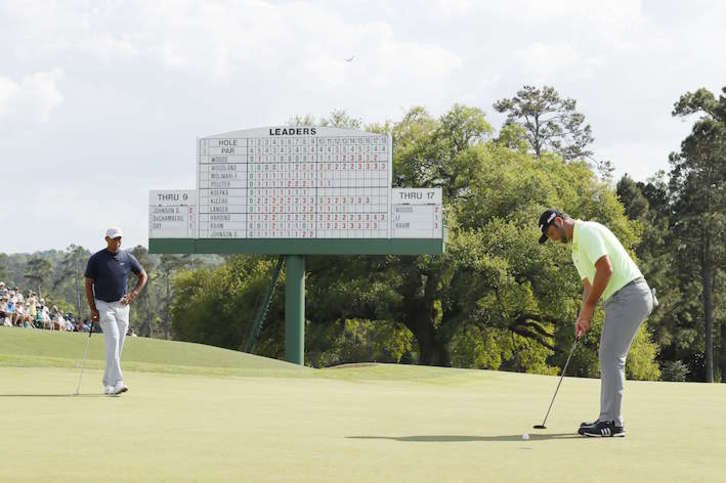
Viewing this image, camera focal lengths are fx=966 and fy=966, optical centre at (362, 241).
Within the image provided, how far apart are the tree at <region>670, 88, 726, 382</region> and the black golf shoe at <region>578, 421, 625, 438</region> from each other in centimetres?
6403

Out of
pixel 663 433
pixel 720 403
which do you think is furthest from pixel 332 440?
pixel 720 403

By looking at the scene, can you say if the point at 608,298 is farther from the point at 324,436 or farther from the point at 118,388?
the point at 118,388

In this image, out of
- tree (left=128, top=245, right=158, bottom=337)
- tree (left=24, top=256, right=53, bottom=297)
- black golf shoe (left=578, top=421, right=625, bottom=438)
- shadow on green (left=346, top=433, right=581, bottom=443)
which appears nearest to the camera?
shadow on green (left=346, top=433, right=581, bottom=443)

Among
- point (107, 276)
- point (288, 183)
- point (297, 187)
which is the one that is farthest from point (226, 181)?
point (107, 276)

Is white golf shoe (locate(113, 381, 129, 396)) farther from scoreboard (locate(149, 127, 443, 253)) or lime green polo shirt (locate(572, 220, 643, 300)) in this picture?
scoreboard (locate(149, 127, 443, 253))

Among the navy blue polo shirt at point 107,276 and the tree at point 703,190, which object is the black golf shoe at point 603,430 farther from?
the tree at point 703,190

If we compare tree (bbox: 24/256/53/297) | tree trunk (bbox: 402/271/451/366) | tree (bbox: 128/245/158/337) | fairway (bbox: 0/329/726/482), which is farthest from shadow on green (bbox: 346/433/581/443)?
tree (bbox: 24/256/53/297)

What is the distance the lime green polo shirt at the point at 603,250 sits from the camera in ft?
28.8

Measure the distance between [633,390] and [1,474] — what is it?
13755mm

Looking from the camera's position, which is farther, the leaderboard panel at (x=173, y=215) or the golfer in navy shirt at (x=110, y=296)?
the leaderboard panel at (x=173, y=215)

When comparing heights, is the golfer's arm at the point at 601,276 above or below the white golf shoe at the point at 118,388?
above

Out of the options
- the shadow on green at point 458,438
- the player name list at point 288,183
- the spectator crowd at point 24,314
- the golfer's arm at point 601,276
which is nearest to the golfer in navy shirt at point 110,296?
the shadow on green at point 458,438

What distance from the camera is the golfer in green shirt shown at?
871 centimetres

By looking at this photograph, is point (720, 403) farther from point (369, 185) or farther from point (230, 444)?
point (369, 185)
